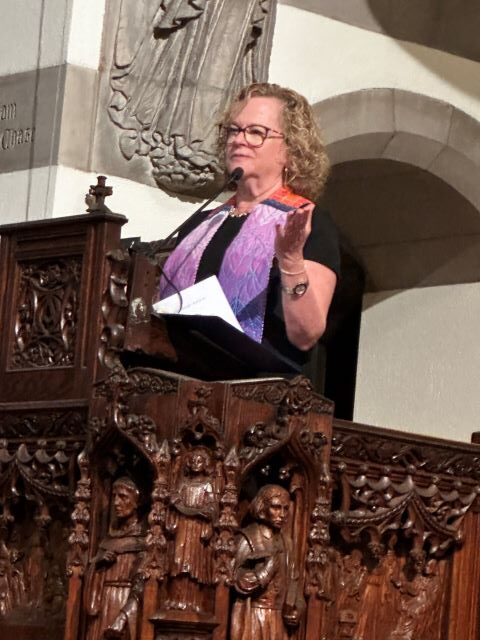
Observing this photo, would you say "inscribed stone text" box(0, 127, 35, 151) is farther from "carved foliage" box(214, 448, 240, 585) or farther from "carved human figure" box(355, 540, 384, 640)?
"carved foliage" box(214, 448, 240, 585)

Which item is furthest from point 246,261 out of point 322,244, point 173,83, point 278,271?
point 173,83

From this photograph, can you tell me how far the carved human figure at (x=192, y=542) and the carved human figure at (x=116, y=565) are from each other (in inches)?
3.3

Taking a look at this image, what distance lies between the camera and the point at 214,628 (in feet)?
12.8

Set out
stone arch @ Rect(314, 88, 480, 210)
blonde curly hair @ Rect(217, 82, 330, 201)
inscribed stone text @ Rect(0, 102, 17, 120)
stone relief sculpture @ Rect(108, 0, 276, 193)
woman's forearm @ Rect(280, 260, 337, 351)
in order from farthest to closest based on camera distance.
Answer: stone arch @ Rect(314, 88, 480, 210) → inscribed stone text @ Rect(0, 102, 17, 120) → stone relief sculpture @ Rect(108, 0, 276, 193) → blonde curly hair @ Rect(217, 82, 330, 201) → woman's forearm @ Rect(280, 260, 337, 351)

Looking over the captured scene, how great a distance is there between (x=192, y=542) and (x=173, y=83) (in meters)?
2.47

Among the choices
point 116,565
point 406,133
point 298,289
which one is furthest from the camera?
point 406,133

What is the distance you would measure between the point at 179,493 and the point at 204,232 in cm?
78

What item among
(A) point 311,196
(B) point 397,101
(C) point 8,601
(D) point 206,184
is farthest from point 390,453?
(B) point 397,101

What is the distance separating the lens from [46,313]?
4.44 meters

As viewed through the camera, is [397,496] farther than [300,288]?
Yes

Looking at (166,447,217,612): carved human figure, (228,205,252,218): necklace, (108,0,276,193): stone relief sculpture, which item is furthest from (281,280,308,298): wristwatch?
(108,0,276,193): stone relief sculpture

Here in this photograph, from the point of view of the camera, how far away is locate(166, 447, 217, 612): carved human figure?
3.93 m

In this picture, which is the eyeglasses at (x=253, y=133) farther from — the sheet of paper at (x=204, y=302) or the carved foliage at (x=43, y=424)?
the carved foliage at (x=43, y=424)

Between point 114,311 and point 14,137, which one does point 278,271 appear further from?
point 14,137
